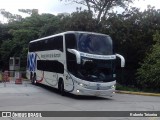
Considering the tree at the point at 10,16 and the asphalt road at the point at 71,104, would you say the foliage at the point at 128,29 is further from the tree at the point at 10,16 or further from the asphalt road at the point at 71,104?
the tree at the point at 10,16

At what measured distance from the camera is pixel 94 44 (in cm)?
2197

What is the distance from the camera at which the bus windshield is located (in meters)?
21.6

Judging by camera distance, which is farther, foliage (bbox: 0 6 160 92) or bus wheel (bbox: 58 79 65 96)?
foliage (bbox: 0 6 160 92)

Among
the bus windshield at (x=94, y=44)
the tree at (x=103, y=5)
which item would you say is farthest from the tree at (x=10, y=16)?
the bus windshield at (x=94, y=44)

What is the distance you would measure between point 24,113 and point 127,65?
24.5 m

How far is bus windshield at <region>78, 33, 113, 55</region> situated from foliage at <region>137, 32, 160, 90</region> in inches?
351

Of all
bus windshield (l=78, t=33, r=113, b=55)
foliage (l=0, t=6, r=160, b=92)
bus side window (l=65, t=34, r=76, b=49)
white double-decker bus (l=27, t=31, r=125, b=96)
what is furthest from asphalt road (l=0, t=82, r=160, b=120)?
foliage (l=0, t=6, r=160, b=92)

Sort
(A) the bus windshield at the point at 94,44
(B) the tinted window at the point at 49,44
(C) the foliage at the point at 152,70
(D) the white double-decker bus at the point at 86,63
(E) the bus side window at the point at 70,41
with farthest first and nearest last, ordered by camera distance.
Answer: (C) the foliage at the point at 152,70 → (B) the tinted window at the point at 49,44 → (E) the bus side window at the point at 70,41 → (A) the bus windshield at the point at 94,44 → (D) the white double-decker bus at the point at 86,63

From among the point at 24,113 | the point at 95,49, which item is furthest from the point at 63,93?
the point at 24,113

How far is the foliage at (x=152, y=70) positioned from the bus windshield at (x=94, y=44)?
8.91m

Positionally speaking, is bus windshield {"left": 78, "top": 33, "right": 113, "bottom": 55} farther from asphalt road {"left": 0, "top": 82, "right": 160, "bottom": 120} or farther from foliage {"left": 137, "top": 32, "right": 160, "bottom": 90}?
foliage {"left": 137, "top": 32, "right": 160, "bottom": 90}

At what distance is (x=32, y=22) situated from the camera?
5594 centimetres

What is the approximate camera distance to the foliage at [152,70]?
99.1ft

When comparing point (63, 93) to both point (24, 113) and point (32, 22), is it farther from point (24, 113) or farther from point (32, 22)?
point (32, 22)
